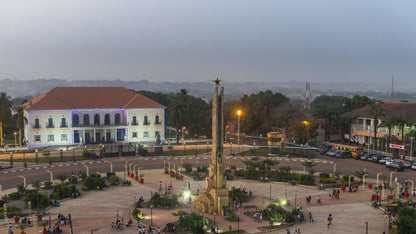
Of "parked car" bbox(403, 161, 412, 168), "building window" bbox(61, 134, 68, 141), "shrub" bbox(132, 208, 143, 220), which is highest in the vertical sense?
"building window" bbox(61, 134, 68, 141)

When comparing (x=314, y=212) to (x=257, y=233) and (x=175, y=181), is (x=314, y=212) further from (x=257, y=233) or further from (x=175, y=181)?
(x=175, y=181)

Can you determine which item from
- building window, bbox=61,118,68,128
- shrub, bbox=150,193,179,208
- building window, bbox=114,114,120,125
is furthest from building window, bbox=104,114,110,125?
shrub, bbox=150,193,179,208

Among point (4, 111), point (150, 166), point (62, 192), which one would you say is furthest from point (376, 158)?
point (4, 111)

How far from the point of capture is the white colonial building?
6662 centimetres

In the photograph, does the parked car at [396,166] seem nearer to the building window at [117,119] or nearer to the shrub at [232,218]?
the shrub at [232,218]

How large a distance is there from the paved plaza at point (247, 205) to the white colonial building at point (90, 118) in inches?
1119

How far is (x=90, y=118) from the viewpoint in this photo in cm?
7094

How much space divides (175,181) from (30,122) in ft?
112

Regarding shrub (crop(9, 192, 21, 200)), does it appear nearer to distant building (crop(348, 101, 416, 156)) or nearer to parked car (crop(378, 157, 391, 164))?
parked car (crop(378, 157, 391, 164))

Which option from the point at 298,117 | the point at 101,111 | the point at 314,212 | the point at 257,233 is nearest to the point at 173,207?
the point at 257,233

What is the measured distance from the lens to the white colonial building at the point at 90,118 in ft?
219

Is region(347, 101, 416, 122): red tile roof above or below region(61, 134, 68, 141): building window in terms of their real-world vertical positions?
above

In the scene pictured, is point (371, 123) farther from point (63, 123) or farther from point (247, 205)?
point (63, 123)

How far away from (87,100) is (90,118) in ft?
12.8
